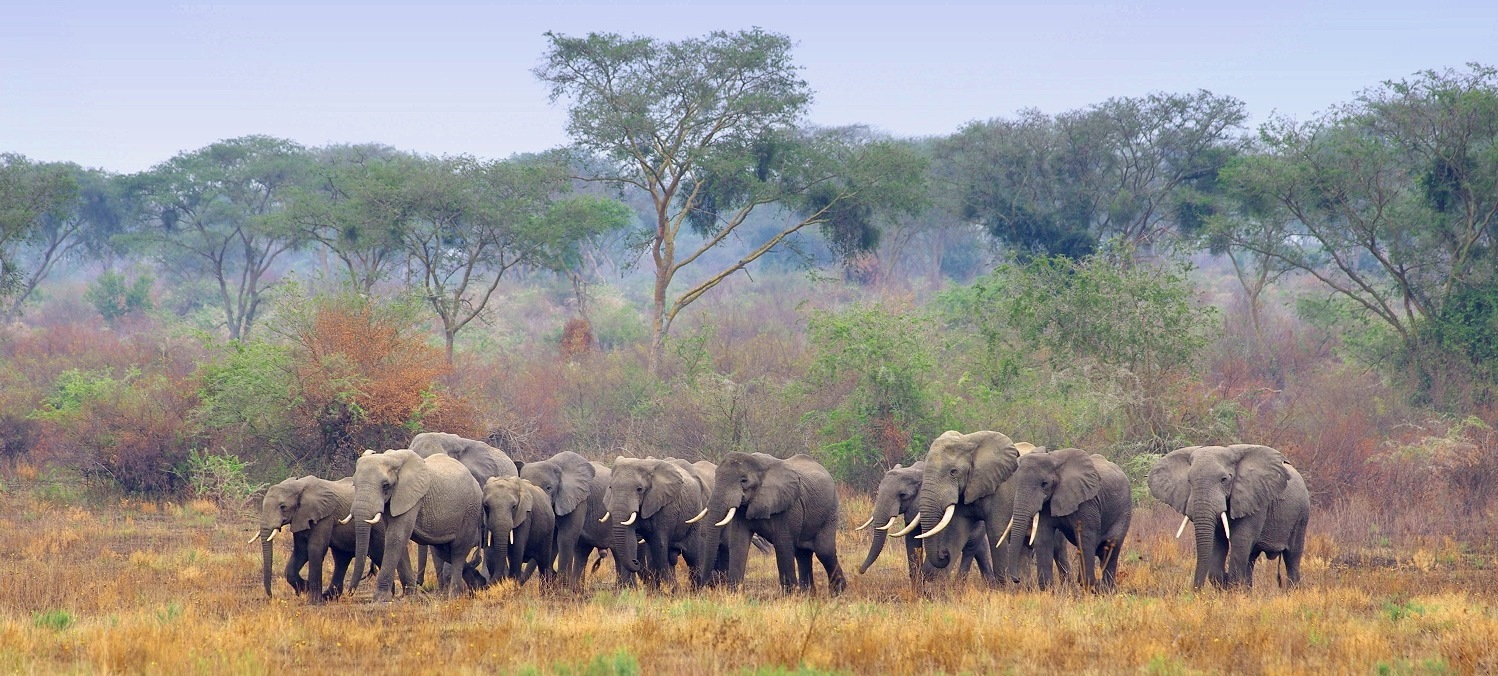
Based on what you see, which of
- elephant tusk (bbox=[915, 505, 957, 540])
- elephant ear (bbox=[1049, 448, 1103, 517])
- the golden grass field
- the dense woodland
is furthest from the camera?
the dense woodland

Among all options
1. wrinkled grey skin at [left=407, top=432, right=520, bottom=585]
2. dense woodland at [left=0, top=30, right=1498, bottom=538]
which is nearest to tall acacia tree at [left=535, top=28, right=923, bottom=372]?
dense woodland at [left=0, top=30, right=1498, bottom=538]

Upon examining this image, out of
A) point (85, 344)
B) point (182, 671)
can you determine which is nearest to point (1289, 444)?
point (182, 671)

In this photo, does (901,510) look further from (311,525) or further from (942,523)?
(311,525)

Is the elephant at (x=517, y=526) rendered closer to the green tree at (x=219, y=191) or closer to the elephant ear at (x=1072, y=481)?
the elephant ear at (x=1072, y=481)

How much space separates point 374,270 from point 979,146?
18016 millimetres

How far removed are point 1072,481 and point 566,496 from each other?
5514mm

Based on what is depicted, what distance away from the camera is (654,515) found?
52.7ft

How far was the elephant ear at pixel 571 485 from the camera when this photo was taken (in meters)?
16.6

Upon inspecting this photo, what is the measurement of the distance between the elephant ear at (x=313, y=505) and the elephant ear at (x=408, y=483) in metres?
0.66

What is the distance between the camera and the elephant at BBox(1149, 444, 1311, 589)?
48.9 feet

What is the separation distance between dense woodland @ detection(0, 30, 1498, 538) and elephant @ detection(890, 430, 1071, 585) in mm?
7352

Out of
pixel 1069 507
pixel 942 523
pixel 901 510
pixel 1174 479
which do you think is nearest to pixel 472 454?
pixel 901 510

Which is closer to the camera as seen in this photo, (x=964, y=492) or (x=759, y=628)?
(x=759, y=628)

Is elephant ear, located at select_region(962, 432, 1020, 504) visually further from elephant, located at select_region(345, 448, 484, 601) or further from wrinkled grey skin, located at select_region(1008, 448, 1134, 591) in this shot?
elephant, located at select_region(345, 448, 484, 601)
